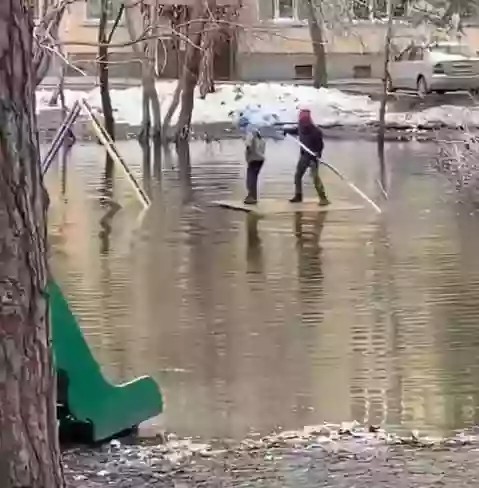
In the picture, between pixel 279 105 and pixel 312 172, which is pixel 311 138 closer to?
pixel 312 172

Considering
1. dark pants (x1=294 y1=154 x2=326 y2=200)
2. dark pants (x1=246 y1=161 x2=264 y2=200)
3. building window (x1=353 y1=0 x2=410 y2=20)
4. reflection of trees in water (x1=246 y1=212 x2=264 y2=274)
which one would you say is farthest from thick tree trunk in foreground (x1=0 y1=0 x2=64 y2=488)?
building window (x1=353 y1=0 x2=410 y2=20)

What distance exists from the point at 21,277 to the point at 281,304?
7642 millimetres

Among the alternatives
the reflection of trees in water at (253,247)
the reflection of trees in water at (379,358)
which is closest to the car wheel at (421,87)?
the reflection of trees in water at (253,247)

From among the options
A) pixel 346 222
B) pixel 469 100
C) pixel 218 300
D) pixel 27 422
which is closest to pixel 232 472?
pixel 27 422

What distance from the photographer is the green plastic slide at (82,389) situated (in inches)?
283

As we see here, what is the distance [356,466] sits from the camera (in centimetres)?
672

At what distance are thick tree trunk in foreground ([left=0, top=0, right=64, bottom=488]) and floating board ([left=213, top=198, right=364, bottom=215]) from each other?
1372 cm

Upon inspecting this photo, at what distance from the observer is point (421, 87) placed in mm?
39875

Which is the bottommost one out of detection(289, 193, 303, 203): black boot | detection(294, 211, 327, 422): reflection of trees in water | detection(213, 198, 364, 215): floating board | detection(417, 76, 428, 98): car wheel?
detection(213, 198, 364, 215): floating board

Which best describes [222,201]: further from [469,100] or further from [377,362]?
[469,100]

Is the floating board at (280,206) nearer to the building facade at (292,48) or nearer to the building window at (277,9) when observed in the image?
the building facade at (292,48)

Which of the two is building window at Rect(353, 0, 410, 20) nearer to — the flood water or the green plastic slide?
the flood water

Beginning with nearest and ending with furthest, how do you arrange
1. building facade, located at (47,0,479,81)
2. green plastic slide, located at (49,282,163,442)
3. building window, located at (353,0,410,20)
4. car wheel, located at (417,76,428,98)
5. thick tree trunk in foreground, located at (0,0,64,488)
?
thick tree trunk in foreground, located at (0,0,64,488) < green plastic slide, located at (49,282,163,442) < building window, located at (353,0,410,20) < car wheel, located at (417,76,428,98) < building facade, located at (47,0,479,81)

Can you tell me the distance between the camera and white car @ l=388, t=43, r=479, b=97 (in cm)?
3897
